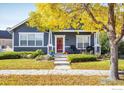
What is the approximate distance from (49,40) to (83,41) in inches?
92.1

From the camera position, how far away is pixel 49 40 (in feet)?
84.8

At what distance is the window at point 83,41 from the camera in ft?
86.4

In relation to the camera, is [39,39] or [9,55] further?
[39,39]

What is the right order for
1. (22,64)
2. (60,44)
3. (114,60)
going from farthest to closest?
(60,44), (22,64), (114,60)

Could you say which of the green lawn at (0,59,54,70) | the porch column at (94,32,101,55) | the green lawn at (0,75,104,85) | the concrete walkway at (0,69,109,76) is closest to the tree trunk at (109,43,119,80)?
the green lawn at (0,75,104,85)

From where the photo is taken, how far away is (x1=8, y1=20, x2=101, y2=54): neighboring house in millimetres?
25375

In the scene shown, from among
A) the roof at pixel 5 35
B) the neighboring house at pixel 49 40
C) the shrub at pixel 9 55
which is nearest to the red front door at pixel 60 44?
the neighboring house at pixel 49 40

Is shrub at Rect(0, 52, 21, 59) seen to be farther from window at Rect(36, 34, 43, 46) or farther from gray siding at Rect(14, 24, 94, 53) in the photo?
window at Rect(36, 34, 43, 46)

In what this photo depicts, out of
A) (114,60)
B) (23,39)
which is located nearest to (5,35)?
(23,39)

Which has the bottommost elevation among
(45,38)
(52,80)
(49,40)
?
(52,80)

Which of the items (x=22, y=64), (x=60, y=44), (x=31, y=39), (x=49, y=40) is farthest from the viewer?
(x=60, y=44)

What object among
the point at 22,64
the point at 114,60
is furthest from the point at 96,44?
the point at 114,60

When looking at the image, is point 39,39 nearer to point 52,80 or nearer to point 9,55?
point 9,55

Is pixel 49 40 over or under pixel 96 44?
over
